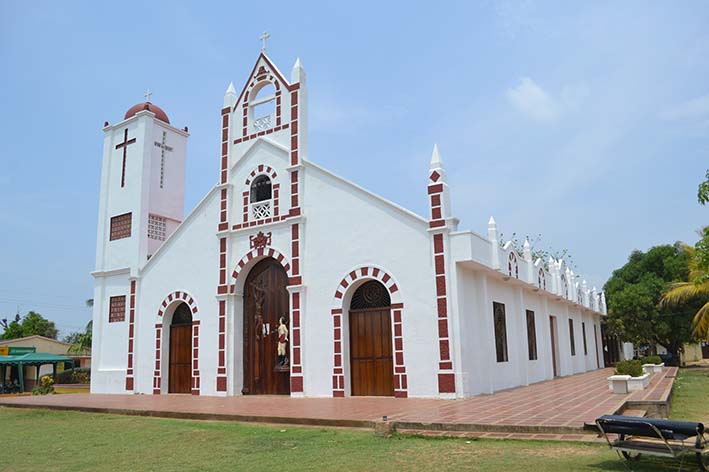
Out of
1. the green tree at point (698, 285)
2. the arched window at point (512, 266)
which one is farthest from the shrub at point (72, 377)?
the green tree at point (698, 285)

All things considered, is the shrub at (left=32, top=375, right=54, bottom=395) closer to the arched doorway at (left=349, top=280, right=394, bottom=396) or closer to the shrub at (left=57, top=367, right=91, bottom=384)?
the shrub at (left=57, top=367, right=91, bottom=384)

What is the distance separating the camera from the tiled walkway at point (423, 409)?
26.3ft

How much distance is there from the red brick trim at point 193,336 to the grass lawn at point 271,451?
621 cm

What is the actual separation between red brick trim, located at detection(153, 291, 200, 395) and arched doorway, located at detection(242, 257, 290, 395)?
5.16ft

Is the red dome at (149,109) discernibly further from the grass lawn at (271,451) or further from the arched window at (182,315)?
the grass lawn at (271,451)

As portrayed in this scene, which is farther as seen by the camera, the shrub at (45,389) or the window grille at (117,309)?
the shrub at (45,389)

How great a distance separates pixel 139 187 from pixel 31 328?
39035 mm

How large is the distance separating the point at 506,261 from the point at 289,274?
5.62m

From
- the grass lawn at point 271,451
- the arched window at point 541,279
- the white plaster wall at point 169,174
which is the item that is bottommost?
the grass lawn at point 271,451

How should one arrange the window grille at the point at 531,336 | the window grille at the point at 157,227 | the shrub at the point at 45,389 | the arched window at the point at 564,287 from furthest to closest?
the arched window at the point at 564,287 < the shrub at the point at 45,389 < the window grille at the point at 157,227 < the window grille at the point at 531,336

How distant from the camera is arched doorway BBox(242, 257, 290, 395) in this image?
610 inches

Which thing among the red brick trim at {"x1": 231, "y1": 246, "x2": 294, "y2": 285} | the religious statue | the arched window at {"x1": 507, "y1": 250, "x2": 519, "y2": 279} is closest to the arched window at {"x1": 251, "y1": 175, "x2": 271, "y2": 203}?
the red brick trim at {"x1": 231, "y1": 246, "x2": 294, "y2": 285}

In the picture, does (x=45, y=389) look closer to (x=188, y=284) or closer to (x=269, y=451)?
(x=188, y=284)

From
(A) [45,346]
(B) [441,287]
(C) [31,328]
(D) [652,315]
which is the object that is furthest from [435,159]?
(C) [31,328]
